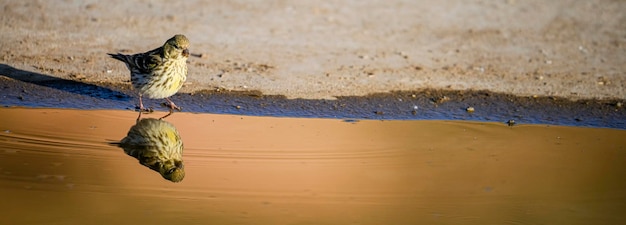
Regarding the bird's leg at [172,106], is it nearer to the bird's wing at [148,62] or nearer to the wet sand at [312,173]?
the wet sand at [312,173]

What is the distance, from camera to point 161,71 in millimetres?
9039

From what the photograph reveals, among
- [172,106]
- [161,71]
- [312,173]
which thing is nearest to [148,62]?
[161,71]

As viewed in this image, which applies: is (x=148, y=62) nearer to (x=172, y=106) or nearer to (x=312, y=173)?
(x=172, y=106)

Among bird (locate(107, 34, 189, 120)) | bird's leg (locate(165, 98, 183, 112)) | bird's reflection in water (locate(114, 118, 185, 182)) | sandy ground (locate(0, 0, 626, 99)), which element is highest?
sandy ground (locate(0, 0, 626, 99))

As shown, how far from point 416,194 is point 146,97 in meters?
3.64

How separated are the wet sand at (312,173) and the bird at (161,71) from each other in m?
0.29

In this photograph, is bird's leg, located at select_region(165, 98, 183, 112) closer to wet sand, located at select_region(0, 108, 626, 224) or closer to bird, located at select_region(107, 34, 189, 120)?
bird, located at select_region(107, 34, 189, 120)

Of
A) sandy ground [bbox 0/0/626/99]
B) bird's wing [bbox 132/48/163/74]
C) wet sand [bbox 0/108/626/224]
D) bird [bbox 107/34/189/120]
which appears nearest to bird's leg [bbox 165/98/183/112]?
bird [bbox 107/34/189/120]

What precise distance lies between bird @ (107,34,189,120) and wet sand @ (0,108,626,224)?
0.96 ft

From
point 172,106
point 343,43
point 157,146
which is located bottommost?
point 157,146

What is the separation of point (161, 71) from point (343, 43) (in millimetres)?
3259

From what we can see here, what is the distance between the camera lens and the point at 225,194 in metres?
6.75

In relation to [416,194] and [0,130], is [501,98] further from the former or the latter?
[0,130]

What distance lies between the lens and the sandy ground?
34.2 feet
